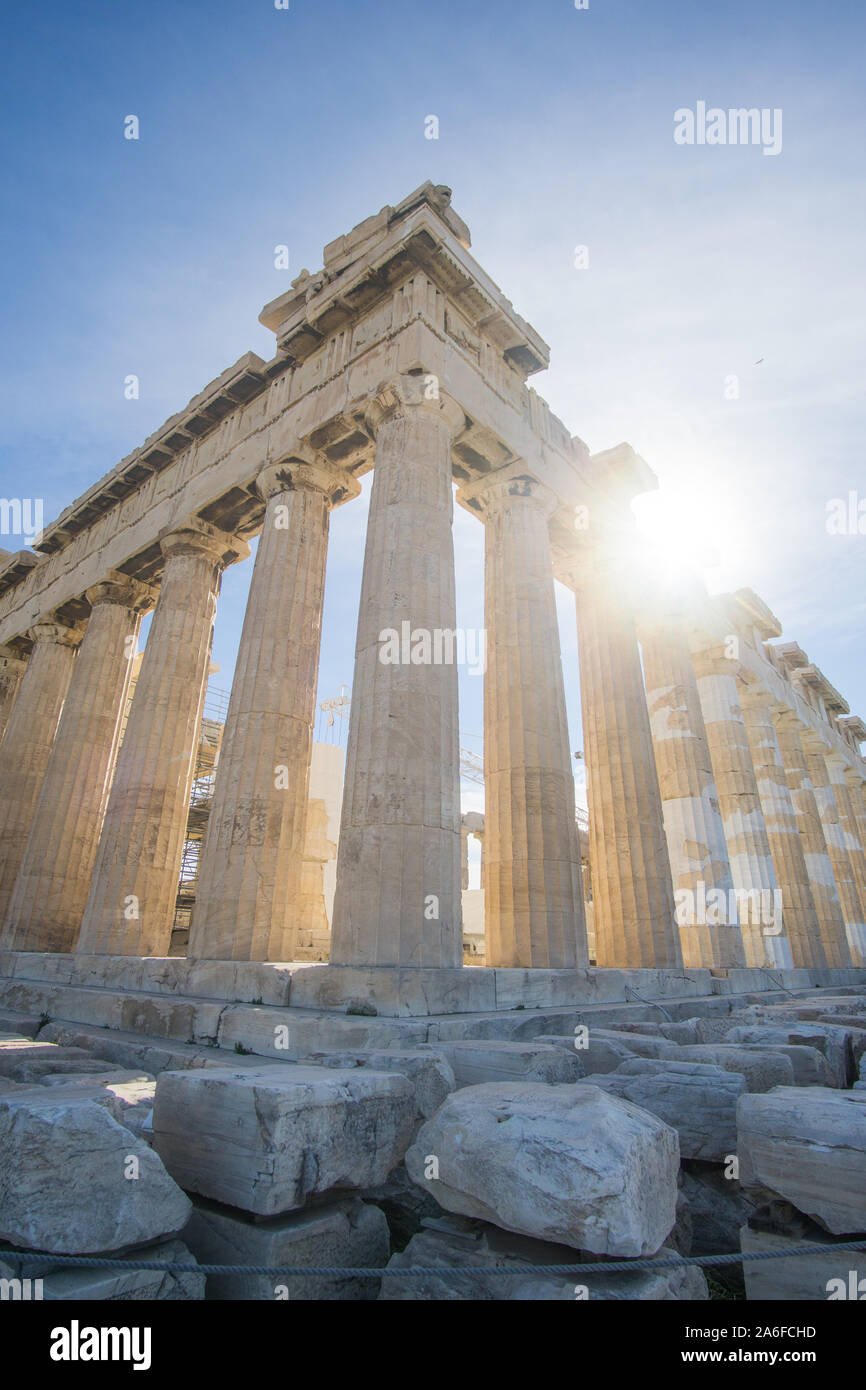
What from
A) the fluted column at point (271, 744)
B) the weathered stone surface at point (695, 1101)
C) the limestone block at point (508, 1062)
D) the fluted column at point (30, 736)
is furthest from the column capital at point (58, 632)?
the weathered stone surface at point (695, 1101)

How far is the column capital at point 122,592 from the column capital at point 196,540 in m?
2.31

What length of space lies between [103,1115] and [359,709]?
236 inches

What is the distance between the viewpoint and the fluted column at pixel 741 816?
58.1 ft

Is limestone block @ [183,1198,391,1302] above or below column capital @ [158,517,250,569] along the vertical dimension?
below

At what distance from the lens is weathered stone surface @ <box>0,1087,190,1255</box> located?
2745mm

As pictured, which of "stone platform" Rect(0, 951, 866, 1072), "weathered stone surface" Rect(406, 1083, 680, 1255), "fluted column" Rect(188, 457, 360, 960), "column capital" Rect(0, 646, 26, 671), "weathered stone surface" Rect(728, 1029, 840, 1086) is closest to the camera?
"weathered stone surface" Rect(406, 1083, 680, 1255)

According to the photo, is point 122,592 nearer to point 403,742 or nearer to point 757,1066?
point 403,742

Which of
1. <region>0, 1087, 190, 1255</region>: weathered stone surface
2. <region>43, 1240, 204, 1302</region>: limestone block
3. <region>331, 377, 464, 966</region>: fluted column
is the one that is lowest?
<region>43, 1240, 204, 1302</region>: limestone block

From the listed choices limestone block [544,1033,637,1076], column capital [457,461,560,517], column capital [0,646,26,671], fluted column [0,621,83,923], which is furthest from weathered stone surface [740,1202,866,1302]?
column capital [0,646,26,671]

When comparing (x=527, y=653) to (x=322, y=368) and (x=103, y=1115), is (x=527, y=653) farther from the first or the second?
(x=103, y=1115)

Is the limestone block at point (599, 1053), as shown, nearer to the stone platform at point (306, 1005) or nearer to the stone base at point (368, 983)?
the stone platform at point (306, 1005)

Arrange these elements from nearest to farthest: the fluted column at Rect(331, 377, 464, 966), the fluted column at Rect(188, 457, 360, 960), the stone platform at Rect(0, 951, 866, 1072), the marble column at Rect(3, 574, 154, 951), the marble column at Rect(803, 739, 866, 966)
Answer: the stone platform at Rect(0, 951, 866, 1072) < the fluted column at Rect(331, 377, 464, 966) < the fluted column at Rect(188, 457, 360, 960) < the marble column at Rect(3, 574, 154, 951) < the marble column at Rect(803, 739, 866, 966)

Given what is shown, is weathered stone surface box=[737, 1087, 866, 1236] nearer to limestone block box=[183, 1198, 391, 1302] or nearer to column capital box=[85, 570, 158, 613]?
limestone block box=[183, 1198, 391, 1302]

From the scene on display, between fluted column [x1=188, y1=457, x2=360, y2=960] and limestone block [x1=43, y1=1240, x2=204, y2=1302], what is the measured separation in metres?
6.92
